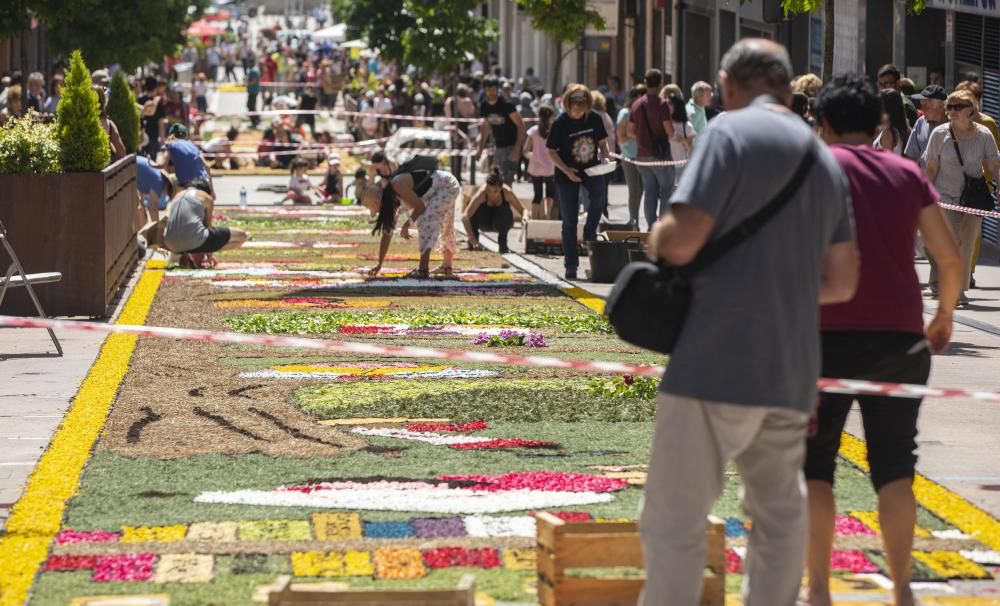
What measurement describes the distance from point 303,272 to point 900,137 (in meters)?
6.08

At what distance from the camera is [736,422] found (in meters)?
5.17

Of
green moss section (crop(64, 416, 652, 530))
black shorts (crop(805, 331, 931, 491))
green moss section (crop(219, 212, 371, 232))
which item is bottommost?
green moss section (crop(219, 212, 371, 232))

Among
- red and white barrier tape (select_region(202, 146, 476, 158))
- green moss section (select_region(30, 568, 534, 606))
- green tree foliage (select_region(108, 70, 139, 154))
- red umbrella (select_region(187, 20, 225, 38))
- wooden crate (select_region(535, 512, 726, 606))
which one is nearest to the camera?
wooden crate (select_region(535, 512, 726, 606))

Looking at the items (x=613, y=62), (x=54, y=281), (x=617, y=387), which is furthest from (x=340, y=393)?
(x=613, y=62)

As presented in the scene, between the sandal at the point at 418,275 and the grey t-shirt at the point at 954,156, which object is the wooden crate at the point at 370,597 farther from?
the sandal at the point at 418,275

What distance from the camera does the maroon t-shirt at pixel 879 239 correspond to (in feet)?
19.8

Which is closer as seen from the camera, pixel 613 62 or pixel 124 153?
pixel 124 153

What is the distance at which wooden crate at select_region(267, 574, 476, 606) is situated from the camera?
5.33 meters

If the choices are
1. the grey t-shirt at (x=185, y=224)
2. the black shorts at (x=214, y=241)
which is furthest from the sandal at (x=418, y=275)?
the grey t-shirt at (x=185, y=224)

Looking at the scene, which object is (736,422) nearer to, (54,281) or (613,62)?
(54,281)

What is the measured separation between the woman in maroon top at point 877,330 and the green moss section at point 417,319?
7538 millimetres

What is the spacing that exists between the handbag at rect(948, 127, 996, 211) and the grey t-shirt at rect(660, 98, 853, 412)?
1044cm

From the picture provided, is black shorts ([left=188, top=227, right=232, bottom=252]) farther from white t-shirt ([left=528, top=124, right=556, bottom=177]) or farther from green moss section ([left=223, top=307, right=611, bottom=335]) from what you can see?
white t-shirt ([left=528, top=124, right=556, bottom=177])

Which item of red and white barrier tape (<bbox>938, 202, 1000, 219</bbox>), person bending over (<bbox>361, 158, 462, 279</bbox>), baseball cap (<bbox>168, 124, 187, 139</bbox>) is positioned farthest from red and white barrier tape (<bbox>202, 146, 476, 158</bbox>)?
red and white barrier tape (<bbox>938, 202, 1000, 219</bbox>)
